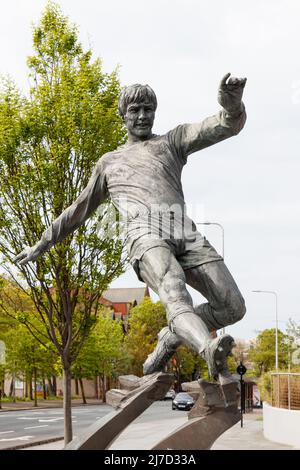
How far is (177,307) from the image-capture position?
4.02 meters

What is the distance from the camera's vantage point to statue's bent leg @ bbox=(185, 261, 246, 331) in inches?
167

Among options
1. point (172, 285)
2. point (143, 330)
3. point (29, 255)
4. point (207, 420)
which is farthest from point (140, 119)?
point (143, 330)

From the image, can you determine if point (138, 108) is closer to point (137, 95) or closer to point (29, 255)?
point (137, 95)

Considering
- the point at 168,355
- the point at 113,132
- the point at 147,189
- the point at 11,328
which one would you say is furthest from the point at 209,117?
the point at 11,328

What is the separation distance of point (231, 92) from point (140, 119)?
2.64ft

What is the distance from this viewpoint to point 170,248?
170 inches

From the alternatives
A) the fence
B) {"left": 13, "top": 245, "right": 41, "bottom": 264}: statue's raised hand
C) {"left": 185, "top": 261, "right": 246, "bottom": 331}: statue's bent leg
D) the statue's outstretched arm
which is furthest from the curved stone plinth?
the fence

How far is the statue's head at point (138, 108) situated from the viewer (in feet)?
15.3

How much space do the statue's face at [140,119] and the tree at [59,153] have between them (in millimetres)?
7978

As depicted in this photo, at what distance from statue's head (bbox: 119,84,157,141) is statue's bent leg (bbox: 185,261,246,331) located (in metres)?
1.11

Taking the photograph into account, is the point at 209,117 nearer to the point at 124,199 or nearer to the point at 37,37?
the point at 124,199

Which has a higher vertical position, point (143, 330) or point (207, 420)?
point (207, 420)

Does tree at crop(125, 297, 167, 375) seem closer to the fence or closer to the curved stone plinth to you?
the fence

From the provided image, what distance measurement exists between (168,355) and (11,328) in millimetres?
40947
